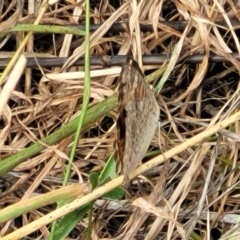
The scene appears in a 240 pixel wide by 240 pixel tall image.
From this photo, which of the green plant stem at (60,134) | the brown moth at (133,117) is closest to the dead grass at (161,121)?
the green plant stem at (60,134)

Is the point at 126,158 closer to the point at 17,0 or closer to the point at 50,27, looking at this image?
the point at 50,27

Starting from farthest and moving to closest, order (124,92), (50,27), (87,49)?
(50,27), (87,49), (124,92)

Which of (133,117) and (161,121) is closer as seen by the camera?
(133,117)

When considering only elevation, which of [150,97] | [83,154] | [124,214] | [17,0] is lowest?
[124,214]

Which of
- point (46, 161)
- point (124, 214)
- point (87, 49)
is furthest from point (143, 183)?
point (87, 49)

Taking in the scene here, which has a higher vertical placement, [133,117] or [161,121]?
[133,117]
